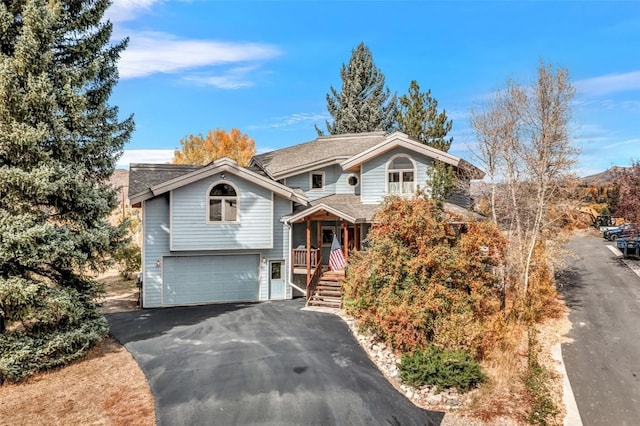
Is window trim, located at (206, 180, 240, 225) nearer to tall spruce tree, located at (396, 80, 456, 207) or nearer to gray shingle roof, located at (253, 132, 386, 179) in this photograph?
gray shingle roof, located at (253, 132, 386, 179)

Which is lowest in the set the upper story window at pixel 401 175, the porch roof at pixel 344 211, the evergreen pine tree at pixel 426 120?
the porch roof at pixel 344 211

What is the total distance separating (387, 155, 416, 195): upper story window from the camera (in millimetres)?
19547

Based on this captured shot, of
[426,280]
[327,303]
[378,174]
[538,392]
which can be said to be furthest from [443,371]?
[378,174]

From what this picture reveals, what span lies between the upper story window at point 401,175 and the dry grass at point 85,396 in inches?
541

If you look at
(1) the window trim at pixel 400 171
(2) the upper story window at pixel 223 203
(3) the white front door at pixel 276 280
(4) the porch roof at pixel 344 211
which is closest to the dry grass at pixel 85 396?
(2) the upper story window at pixel 223 203

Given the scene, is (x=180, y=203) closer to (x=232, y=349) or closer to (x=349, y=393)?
(x=232, y=349)

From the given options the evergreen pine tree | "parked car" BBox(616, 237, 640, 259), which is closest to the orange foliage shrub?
the evergreen pine tree

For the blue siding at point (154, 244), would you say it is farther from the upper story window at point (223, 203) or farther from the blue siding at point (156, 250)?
the upper story window at point (223, 203)

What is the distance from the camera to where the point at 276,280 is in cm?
1925

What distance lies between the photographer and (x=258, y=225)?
18.2 meters

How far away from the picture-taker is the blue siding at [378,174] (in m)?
19.4

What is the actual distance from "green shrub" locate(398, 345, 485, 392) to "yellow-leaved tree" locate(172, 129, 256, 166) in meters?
34.4

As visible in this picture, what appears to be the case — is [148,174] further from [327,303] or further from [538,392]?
[538,392]

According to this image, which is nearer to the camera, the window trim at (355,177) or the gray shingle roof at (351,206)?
the gray shingle roof at (351,206)
